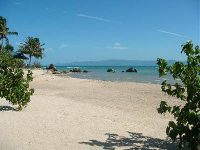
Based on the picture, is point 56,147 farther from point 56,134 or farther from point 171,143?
point 171,143

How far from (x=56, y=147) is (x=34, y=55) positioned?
252ft

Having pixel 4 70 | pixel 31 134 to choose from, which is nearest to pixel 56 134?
pixel 31 134

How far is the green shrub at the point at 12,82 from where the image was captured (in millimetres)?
13305

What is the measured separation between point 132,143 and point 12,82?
629 cm

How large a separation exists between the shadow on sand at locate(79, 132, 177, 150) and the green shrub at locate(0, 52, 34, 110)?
4.82 meters

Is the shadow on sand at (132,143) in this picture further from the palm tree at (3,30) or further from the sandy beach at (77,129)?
the palm tree at (3,30)

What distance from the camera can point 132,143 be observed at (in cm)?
937

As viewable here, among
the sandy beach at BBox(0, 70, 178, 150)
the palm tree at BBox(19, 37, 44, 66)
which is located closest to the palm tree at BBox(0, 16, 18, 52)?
the palm tree at BBox(19, 37, 44, 66)

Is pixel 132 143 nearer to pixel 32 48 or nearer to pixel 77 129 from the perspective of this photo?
pixel 77 129

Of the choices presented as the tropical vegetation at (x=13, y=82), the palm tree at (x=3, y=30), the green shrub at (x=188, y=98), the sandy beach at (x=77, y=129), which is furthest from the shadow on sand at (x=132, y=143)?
the palm tree at (x=3, y=30)

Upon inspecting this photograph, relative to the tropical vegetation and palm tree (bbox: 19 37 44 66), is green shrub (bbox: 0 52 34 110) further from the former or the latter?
palm tree (bbox: 19 37 44 66)

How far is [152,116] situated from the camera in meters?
14.3

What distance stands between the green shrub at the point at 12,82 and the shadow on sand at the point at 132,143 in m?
4.82

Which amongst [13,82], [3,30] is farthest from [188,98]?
[3,30]
